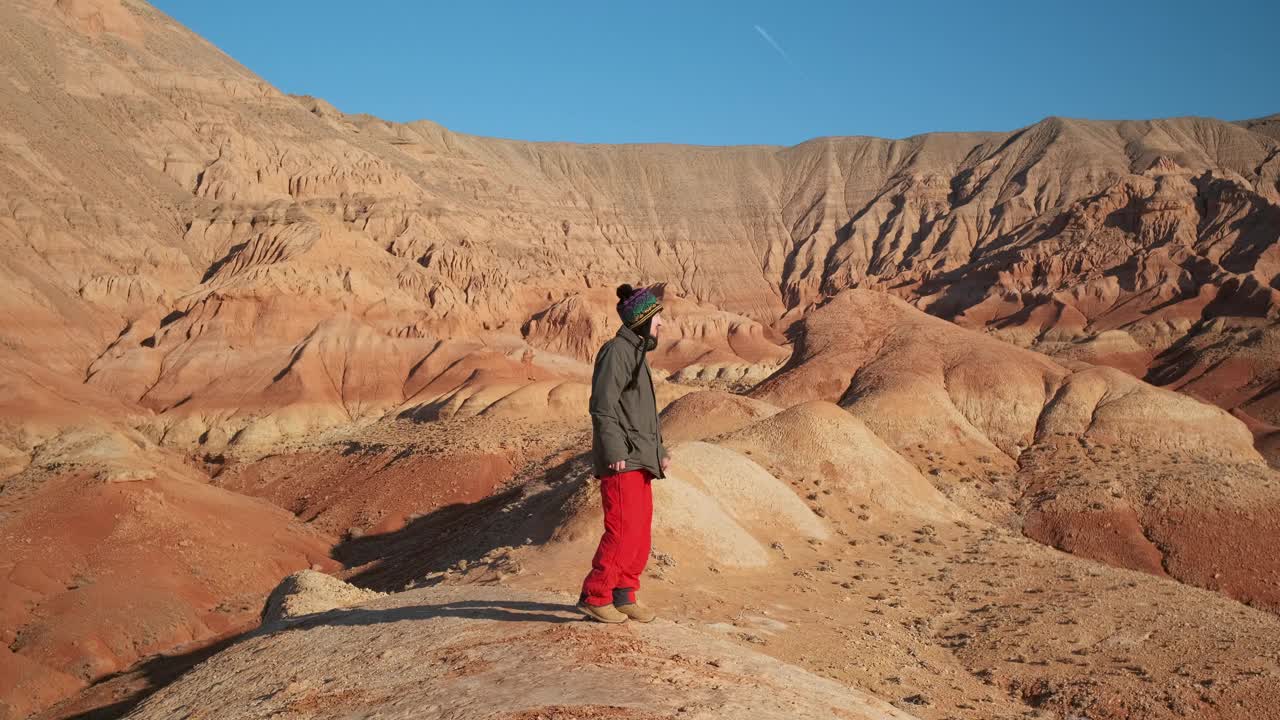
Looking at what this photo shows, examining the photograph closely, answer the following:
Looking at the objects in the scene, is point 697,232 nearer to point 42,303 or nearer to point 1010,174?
point 1010,174

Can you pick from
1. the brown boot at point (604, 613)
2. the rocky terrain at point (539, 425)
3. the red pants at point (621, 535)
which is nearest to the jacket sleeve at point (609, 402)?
the red pants at point (621, 535)

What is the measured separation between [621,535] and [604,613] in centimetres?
65

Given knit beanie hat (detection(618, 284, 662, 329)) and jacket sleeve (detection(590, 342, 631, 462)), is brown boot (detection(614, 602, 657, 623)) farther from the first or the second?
knit beanie hat (detection(618, 284, 662, 329))

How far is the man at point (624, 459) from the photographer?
6559mm

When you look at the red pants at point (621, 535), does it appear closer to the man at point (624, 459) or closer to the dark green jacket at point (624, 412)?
the man at point (624, 459)

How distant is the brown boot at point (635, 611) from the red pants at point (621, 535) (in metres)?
0.13

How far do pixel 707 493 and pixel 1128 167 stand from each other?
119m

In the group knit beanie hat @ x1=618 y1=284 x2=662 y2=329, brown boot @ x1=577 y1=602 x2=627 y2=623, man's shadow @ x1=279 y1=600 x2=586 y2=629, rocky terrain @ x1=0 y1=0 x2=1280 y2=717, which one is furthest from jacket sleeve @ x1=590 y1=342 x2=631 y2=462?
man's shadow @ x1=279 y1=600 x2=586 y2=629

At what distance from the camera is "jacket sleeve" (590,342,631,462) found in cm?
648

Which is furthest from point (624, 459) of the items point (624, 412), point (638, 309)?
point (638, 309)

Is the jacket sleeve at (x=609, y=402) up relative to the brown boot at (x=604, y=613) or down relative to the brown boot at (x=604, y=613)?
up

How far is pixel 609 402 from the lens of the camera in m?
6.58

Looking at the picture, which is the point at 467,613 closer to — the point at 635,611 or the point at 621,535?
the point at 635,611

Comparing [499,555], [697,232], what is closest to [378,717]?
[499,555]
